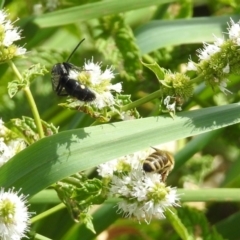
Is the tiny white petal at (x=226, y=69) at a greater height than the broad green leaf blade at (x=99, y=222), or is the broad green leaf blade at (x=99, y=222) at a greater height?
the tiny white petal at (x=226, y=69)

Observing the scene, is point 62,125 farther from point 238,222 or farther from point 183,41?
point 238,222

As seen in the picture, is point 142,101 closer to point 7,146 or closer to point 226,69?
point 226,69

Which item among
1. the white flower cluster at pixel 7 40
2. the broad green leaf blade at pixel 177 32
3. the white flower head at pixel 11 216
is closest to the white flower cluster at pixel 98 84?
the white flower cluster at pixel 7 40

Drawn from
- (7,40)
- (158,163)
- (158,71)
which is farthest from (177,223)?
(7,40)

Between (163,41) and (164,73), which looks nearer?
(164,73)

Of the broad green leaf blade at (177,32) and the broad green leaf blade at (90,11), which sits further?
the broad green leaf blade at (177,32)

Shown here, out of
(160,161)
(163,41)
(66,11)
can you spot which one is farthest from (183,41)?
(160,161)

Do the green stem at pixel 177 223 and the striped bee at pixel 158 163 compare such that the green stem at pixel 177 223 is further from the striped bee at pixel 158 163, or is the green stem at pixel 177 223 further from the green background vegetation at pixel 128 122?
the striped bee at pixel 158 163
